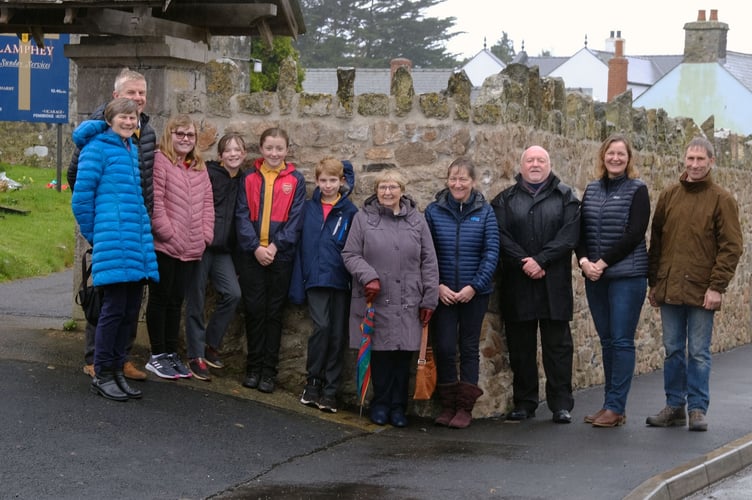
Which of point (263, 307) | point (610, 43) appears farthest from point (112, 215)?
point (610, 43)

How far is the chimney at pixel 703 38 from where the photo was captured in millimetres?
41000

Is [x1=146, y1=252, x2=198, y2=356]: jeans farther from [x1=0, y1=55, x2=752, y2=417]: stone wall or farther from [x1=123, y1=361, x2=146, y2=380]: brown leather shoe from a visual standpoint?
[x1=0, y1=55, x2=752, y2=417]: stone wall

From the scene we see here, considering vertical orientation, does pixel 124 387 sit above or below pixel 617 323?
below

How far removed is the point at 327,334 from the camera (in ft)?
29.2

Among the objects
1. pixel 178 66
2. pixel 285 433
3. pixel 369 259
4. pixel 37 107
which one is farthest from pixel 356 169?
pixel 37 107

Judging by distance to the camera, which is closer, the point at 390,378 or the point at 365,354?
the point at 365,354

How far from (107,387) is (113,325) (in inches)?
16.2

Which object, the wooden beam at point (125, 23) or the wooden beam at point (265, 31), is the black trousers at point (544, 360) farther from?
the wooden beam at point (125, 23)

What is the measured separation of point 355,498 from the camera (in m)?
6.46

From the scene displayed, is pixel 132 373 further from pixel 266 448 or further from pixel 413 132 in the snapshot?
pixel 413 132

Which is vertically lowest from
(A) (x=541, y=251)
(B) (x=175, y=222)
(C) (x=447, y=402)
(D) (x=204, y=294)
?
(C) (x=447, y=402)

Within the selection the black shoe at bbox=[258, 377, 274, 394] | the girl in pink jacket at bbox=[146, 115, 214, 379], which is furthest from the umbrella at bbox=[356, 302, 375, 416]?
the girl in pink jacket at bbox=[146, 115, 214, 379]

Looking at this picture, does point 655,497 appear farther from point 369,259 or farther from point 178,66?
point 178,66

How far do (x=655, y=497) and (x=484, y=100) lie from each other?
3.51 meters
